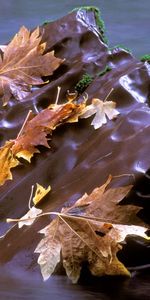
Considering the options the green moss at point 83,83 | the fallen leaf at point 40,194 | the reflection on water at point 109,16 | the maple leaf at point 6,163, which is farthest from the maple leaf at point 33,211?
the reflection on water at point 109,16

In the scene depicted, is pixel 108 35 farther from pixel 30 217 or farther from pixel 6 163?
pixel 30 217

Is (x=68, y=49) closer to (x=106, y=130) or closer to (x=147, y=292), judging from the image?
(x=106, y=130)

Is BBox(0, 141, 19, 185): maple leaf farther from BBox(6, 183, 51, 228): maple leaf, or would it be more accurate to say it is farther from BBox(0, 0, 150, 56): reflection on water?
BBox(0, 0, 150, 56): reflection on water

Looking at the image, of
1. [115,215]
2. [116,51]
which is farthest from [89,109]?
[115,215]

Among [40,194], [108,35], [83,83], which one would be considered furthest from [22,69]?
[108,35]

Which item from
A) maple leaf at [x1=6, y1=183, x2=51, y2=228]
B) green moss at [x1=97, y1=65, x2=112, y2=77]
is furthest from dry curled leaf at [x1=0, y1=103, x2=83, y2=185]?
green moss at [x1=97, y1=65, x2=112, y2=77]

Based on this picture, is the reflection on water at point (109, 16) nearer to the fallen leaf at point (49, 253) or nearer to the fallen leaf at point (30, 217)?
the fallen leaf at point (30, 217)
